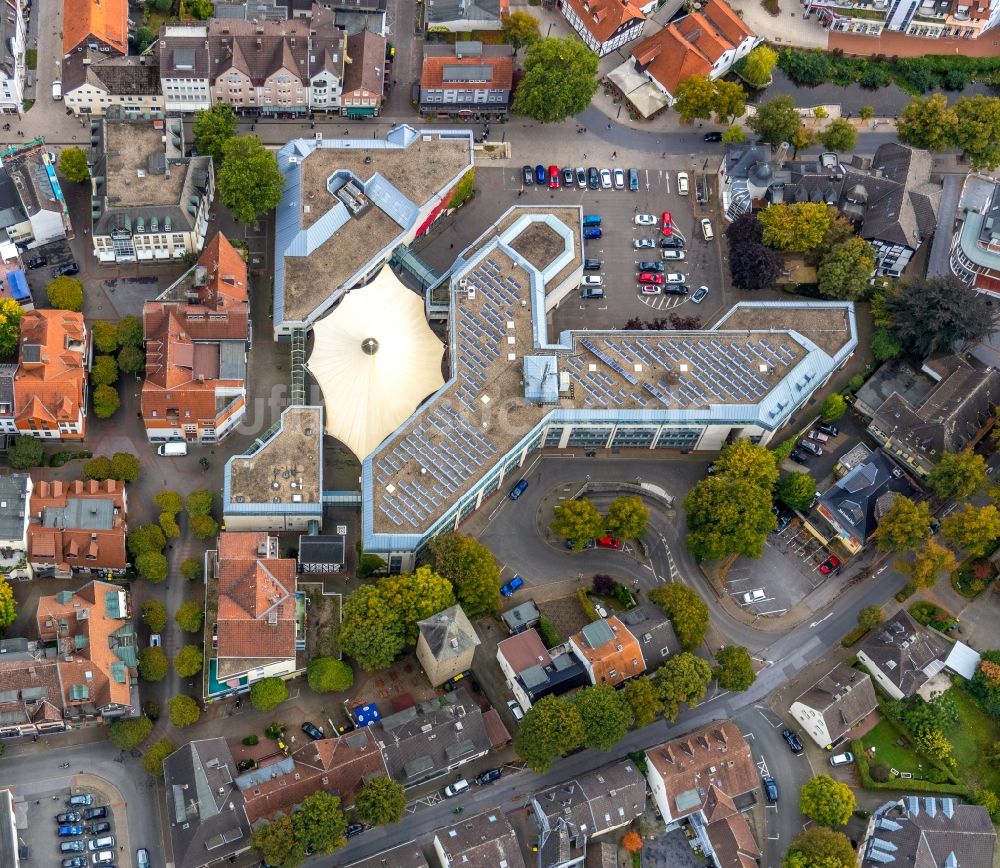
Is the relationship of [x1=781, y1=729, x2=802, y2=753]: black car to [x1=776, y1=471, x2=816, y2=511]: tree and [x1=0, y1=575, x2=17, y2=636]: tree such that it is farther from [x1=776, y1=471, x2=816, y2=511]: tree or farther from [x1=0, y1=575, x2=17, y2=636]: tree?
[x1=0, y1=575, x2=17, y2=636]: tree

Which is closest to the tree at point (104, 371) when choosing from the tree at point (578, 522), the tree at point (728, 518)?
the tree at point (578, 522)

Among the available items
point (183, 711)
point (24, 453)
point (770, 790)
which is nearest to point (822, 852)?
point (770, 790)

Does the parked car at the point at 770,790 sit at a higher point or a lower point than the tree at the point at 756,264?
lower

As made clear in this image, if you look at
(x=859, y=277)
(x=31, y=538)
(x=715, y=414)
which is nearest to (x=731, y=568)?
(x=715, y=414)

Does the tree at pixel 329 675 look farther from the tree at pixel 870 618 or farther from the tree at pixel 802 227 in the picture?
the tree at pixel 802 227

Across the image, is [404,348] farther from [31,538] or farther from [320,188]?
[31,538]

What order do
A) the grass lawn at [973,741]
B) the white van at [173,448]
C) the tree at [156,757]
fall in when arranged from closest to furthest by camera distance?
the tree at [156,757], the grass lawn at [973,741], the white van at [173,448]

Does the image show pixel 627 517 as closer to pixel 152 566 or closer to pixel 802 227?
Answer: pixel 802 227

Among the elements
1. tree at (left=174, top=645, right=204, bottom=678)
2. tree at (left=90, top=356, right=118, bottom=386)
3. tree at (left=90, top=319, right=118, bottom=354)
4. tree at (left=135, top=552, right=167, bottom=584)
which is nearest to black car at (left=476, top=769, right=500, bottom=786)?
tree at (left=174, top=645, right=204, bottom=678)
